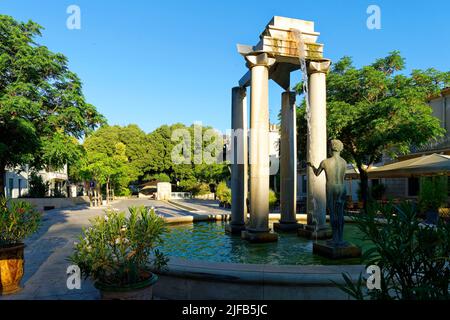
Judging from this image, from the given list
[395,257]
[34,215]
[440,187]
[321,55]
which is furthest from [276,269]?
[440,187]

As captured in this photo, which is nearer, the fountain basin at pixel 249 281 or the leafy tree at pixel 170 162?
the fountain basin at pixel 249 281

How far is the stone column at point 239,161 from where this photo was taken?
36.9ft

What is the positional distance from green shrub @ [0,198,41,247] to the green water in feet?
9.31

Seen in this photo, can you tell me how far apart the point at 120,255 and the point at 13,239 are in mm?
2928

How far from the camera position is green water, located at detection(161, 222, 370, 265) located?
296 inches

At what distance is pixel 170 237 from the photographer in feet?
35.4

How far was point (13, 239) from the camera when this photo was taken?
635 centimetres

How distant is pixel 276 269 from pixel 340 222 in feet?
8.35

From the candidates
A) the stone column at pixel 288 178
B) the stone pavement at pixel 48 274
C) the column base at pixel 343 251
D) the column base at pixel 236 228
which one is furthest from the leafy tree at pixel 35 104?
the column base at pixel 343 251

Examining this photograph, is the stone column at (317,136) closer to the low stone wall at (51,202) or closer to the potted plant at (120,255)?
the potted plant at (120,255)

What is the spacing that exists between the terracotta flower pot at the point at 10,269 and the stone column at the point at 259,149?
5.54 meters
